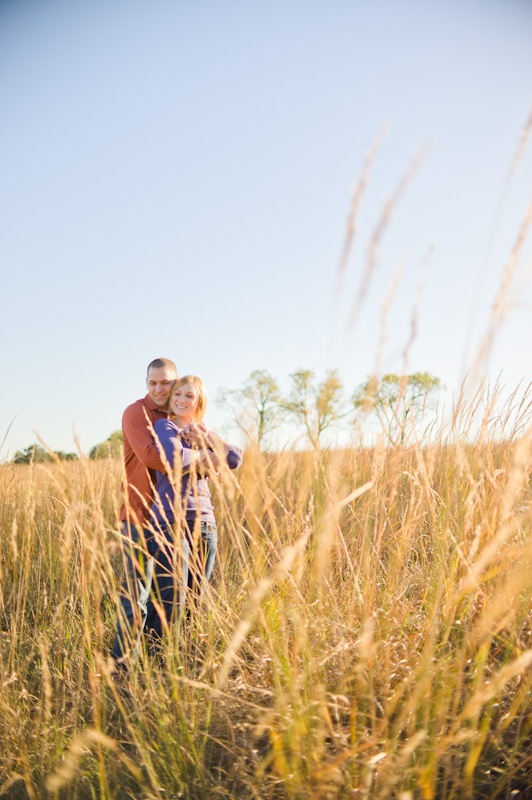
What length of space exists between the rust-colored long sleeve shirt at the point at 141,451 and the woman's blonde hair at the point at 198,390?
0.19 metres

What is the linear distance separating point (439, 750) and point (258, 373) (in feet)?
90.6

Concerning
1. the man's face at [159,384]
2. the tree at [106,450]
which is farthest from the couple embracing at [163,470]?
the tree at [106,450]

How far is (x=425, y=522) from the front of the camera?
8.12 feet

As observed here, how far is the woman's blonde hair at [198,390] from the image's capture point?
295 centimetres

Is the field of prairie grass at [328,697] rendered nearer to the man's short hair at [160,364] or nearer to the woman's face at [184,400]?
the woman's face at [184,400]

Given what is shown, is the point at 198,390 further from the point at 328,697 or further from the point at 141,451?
the point at 328,697

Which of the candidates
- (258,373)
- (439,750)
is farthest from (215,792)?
(258,373)

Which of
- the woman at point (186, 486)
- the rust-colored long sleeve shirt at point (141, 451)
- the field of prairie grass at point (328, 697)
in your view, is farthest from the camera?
the rust-colored long sleeve shirt at point (141, 451)

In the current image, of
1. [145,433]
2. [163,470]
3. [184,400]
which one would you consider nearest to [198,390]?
[184,400]

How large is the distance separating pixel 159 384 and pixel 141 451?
0.50m

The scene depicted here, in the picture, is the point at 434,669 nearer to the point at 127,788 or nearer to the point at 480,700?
the point at 480,700

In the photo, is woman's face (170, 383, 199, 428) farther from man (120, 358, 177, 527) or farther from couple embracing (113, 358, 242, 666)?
man (120, 358, 177, 527)

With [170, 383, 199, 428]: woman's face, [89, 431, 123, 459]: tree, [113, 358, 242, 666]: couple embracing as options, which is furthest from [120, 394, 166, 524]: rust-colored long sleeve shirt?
[89, 431, 123, 459]: tree

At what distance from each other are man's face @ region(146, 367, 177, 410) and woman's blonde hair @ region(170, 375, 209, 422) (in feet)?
0.22
